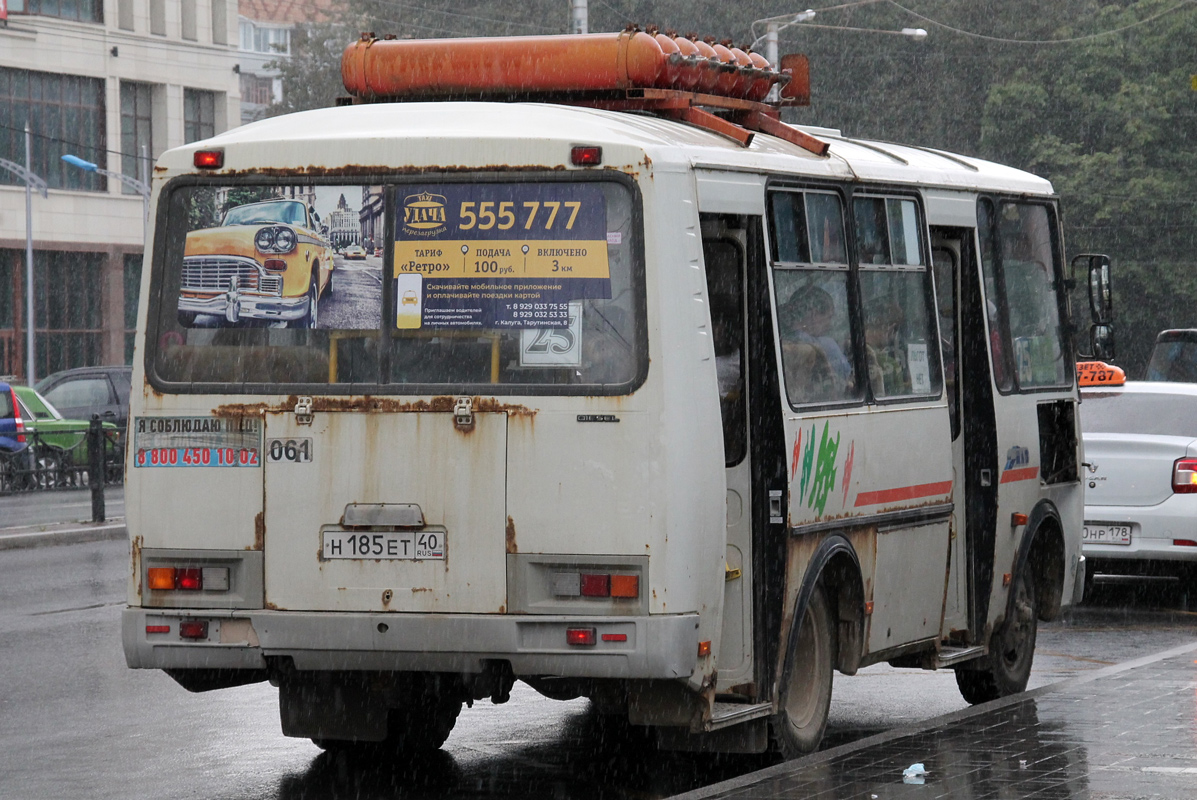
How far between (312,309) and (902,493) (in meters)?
3.05

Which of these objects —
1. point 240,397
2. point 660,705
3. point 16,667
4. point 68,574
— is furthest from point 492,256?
point 68,574

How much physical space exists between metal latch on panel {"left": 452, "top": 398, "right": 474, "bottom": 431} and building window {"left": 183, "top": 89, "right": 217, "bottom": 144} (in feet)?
172

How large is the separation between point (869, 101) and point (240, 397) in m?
51.0

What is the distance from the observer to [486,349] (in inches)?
287

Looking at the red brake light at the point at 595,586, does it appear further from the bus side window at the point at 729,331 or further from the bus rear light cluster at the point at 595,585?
the bus side window at the point at 729,331

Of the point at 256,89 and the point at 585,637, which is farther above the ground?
the point at 256,89

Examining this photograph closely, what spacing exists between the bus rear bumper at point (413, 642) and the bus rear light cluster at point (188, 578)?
88 millimetres

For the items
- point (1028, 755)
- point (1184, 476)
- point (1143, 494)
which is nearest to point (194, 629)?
point (1028, 755)

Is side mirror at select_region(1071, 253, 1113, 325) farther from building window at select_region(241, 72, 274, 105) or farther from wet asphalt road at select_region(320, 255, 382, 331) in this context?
building window at select_region(241, 72, 274, 105)

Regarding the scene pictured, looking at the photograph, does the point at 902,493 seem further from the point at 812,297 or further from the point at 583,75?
the point at 583,75

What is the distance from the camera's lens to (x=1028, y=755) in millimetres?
7926

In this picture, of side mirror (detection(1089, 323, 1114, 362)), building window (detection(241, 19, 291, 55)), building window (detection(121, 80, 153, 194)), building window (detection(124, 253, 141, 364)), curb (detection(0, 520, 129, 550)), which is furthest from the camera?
building window (detection(241, 19, 291, 55))

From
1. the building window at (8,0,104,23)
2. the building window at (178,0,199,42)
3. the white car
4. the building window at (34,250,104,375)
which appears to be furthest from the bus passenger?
the building window at (178,0,199,42)

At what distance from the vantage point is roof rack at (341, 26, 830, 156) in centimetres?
836
